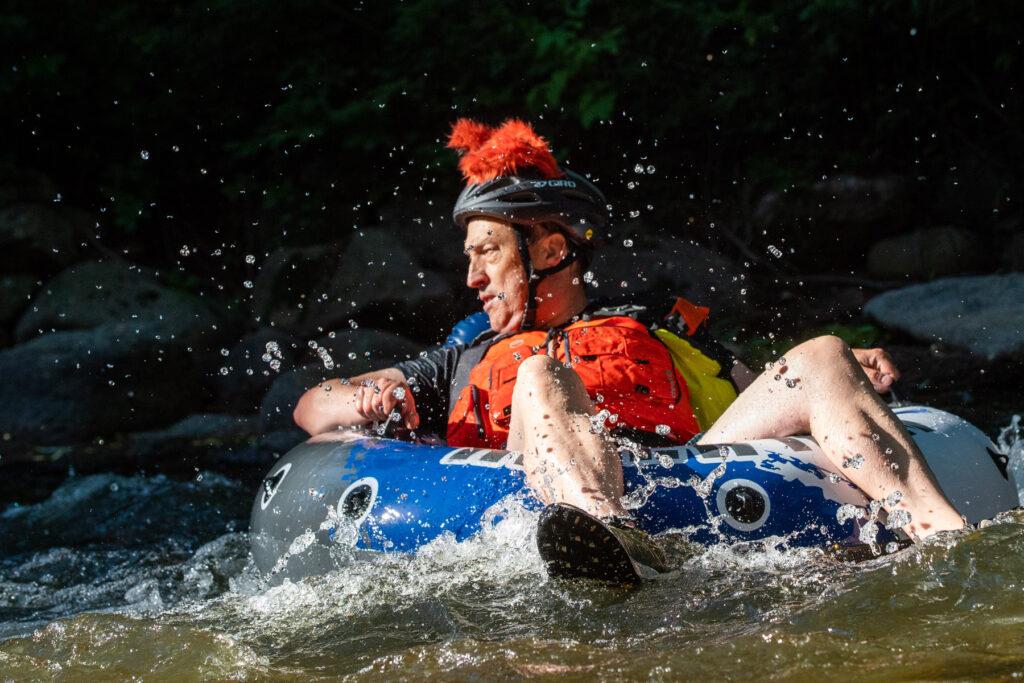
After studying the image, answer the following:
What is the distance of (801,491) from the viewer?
2994 mm

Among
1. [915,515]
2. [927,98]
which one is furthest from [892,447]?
[927,98]

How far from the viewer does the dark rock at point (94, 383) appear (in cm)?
789

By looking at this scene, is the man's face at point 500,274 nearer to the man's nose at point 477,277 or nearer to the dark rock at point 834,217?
the man's nose at point 477,277

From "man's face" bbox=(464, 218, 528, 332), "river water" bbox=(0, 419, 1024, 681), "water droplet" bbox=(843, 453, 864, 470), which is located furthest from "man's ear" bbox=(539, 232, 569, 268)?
"water droplet" bbox=(843, 453, 864, 470)

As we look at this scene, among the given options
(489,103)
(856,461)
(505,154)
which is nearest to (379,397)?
(505,154)

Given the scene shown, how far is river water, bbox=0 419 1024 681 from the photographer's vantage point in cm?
227

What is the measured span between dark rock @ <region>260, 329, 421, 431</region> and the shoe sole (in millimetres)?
4988

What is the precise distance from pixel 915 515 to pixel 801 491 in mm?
290

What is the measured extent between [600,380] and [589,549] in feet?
3.71

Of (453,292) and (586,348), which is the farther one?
(453,292)

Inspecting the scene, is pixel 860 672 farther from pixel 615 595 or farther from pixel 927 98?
pixel 927 98

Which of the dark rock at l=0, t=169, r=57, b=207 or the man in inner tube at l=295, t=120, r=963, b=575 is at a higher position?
the dark rock at l=0, t=169, r=57, b=207

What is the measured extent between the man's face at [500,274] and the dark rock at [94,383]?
4.90 meters

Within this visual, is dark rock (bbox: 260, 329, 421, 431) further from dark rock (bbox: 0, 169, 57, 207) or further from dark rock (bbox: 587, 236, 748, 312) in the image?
dark rock (bbox: 0, 169, 57, 207)
